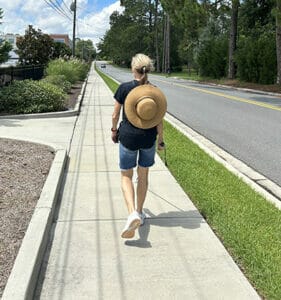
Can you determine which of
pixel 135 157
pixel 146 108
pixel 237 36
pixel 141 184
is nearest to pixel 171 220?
pixel 141 184

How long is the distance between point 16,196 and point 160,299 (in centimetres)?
272

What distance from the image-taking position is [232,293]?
3.50 meters

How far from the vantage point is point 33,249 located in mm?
3953

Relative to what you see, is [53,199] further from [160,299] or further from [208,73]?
[208,73]

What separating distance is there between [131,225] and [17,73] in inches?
636

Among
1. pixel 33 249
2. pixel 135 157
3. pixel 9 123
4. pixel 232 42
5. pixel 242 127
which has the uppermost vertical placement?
pixel 232 42

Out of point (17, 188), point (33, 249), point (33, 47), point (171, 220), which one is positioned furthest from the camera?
point (33, 47)

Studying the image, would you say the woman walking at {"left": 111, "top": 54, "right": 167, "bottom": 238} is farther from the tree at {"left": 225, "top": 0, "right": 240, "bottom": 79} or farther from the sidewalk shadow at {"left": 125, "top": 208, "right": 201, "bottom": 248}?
the tree at {"left": 225, "top": 0, "right": 240, "bottom": 79}

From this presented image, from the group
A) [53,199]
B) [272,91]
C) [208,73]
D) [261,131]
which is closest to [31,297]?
[53,199]

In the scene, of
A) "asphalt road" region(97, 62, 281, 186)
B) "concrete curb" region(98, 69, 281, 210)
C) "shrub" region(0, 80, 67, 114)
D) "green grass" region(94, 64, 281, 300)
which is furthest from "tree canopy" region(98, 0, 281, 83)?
"green grass" region(94, 64, 281, 300)

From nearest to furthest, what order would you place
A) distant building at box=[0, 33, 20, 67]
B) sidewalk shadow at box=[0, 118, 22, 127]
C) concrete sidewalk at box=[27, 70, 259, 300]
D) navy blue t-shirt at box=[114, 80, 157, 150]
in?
concrete sidewalk at box=[27, 70, 259, 300]
navy blue t-shirt at box=[114, 80, 157, 150]
sidewalk shadow at box=[0, 118, 22, 127]
distant building at box=[0, 33, 20, 67]

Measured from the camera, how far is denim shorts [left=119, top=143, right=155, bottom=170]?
4704 millimetres

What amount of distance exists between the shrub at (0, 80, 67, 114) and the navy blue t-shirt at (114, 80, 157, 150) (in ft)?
31.4

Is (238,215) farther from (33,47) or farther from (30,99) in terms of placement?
(33,47)
